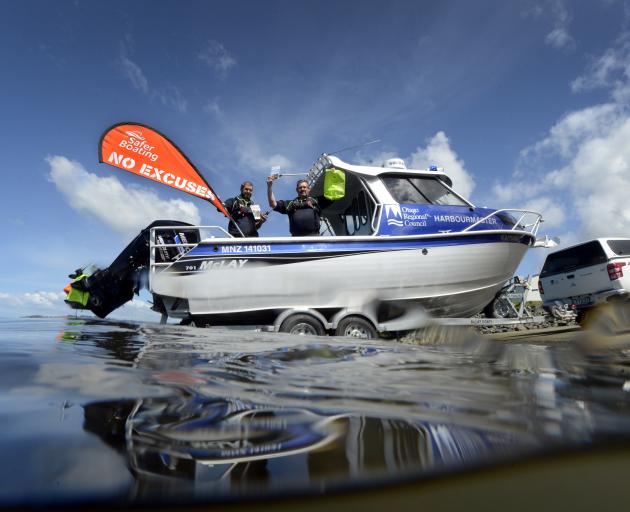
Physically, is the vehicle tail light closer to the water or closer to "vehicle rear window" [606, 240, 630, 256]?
"vehicle rear window" [606, 240, 630, 256]

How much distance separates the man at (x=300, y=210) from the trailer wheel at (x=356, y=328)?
A: 1.45 metres

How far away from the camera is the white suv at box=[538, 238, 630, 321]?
719 cm

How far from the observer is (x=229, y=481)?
0.60 metres

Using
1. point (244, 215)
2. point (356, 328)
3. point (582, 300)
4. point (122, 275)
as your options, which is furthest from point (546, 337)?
point (122, 275)

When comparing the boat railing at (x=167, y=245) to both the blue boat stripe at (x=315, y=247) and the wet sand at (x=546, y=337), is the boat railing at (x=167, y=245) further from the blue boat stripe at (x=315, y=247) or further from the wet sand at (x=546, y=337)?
the wet sand at (x=546, y=337)

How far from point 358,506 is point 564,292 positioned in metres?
9.19

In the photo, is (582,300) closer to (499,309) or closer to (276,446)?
(499,309)

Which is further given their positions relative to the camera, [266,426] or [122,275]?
[122,275]

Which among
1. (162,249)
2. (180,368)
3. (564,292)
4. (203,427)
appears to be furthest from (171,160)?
(564,292)

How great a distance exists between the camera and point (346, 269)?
5352 mm

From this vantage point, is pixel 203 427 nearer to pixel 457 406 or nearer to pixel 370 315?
pixel 457 406

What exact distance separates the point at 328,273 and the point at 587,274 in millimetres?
5777

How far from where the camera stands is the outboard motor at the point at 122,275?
5352mm

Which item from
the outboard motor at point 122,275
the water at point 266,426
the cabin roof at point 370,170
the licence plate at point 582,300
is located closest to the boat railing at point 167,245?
the outboard motor at point 122,275
